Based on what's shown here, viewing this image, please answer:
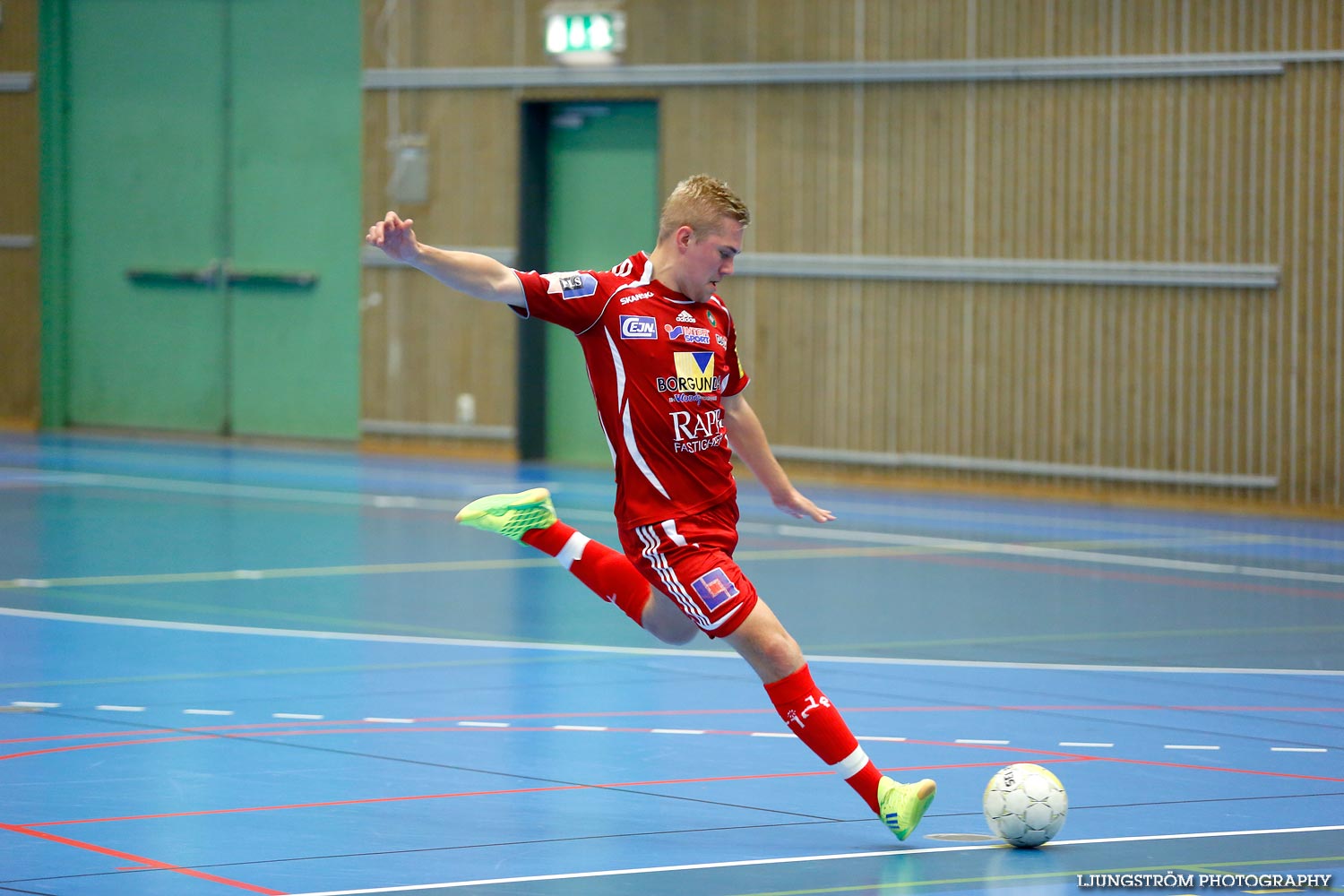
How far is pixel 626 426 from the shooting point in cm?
659

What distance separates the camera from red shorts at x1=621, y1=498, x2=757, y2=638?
20.6 feet

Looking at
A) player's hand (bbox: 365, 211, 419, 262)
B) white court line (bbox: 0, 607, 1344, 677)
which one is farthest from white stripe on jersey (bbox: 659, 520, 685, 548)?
white court line (bbox: 0, 607, 1344, 677)

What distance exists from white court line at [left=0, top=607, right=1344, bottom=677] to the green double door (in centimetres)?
1301

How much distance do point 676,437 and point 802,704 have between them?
101 cm

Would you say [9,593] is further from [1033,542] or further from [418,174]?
[418,174]

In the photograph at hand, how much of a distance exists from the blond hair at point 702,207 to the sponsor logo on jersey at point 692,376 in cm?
43

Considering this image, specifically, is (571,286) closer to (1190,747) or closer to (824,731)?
(824,731)

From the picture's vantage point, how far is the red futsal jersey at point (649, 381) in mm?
6559

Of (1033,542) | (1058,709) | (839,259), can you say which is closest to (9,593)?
(1058,709)

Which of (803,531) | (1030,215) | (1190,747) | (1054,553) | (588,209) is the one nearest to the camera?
(1190,747)

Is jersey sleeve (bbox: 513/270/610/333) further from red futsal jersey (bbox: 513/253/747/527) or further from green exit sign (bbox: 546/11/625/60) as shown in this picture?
green exit sign (bbox: 546/11/625/60)

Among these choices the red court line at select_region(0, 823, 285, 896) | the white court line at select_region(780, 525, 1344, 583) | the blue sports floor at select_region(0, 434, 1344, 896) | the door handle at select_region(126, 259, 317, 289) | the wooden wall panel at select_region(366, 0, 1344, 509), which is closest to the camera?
the red court line at select_region(0, 823, 285, 896)

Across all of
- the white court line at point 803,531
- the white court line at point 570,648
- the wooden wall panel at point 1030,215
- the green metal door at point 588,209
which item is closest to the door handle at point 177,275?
the wooden wall panel at point 1030,215

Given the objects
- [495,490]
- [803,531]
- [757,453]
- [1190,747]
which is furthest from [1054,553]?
[757,453]
